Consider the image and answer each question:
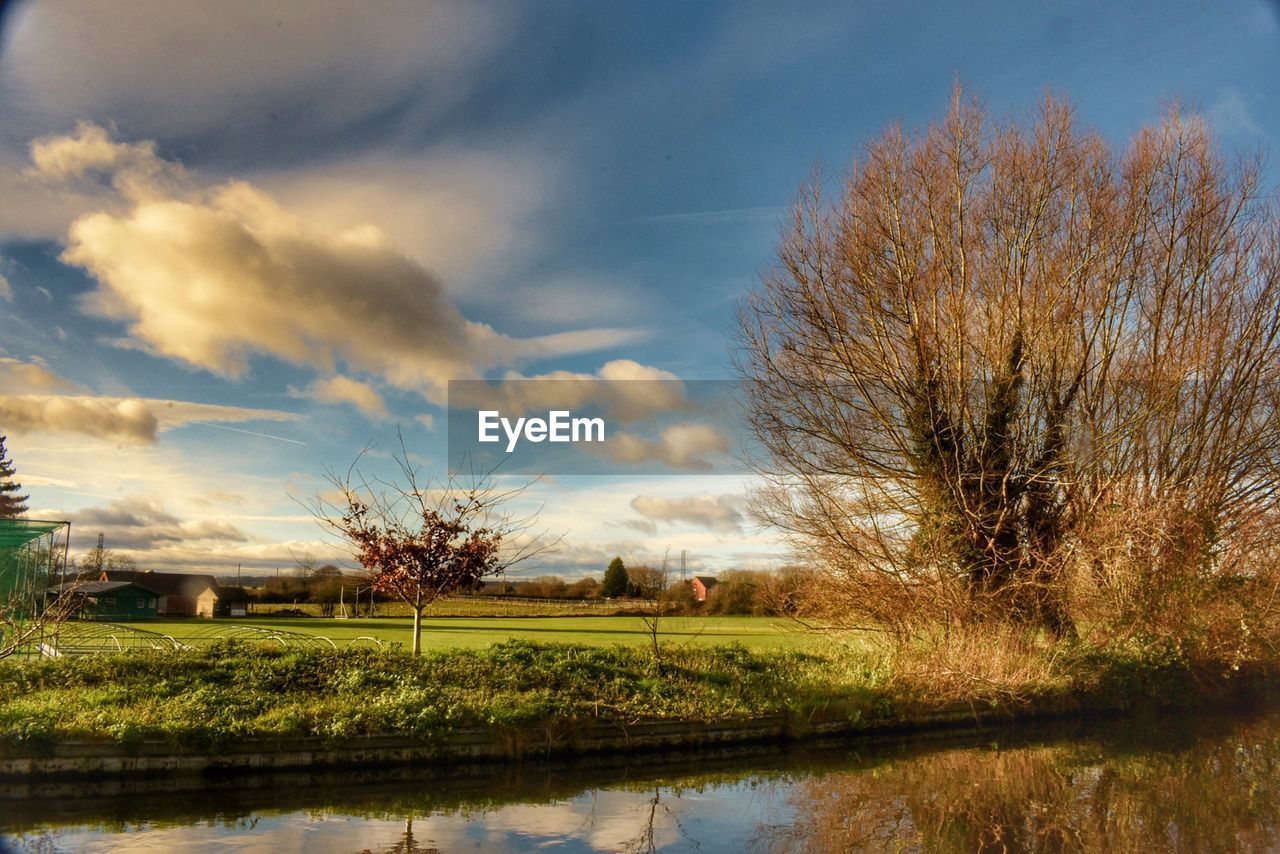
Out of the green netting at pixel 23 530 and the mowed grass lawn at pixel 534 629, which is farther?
the mowed grass lawn at pixel 534 629

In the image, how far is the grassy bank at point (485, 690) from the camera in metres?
9.64

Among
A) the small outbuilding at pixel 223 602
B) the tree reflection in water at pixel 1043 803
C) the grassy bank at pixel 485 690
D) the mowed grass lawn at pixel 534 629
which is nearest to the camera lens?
the tree reflection in water at pixel 1043 803

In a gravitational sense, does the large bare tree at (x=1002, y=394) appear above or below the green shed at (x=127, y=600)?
above

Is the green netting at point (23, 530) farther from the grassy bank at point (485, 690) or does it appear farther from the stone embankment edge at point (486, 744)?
the stone embankment edge at point (486, 744)

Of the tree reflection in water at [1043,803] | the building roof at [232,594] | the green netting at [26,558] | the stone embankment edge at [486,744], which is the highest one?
the green netting at [26,558]

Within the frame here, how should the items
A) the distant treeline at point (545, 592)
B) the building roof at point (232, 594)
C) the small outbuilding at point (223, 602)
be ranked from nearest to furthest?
the distant treeline at point (545, 592) < the small outbuilding at point (223, 602) < the building roof at point (232, 594)

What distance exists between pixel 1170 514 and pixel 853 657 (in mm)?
6744

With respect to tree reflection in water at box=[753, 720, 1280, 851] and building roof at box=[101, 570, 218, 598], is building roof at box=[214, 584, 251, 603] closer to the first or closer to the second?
building roof at box=[101, 570, 218, 598]

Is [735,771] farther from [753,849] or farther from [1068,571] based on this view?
[1068,571]

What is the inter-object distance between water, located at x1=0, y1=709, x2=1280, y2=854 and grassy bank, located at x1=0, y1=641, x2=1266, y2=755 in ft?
1.94

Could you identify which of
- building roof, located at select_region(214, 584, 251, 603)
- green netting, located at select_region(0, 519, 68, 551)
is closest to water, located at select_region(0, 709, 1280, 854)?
green netting, located at select_region(0, 519, 68, 551)

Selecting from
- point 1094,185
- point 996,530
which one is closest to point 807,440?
point 996,530

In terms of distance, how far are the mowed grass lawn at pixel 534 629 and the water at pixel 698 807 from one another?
306 inches

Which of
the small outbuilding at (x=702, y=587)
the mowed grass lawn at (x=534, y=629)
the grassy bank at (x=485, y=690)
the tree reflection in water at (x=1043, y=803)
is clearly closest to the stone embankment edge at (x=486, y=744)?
the grassy bank at (x=485, y=690)
